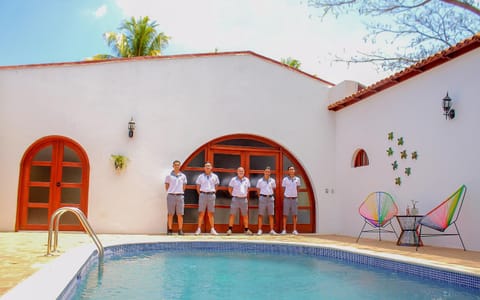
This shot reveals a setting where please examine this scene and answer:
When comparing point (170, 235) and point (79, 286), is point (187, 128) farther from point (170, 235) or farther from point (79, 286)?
point (79, 286)

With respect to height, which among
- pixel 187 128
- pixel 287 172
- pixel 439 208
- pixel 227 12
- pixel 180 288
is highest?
pixel 227 12

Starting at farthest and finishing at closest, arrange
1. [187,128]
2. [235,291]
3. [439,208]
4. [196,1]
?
[196,1] < [187,128] < [439,208] < [235,291]

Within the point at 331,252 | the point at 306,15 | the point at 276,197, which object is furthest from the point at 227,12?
the point at 331,252

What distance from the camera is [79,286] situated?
4141 mm

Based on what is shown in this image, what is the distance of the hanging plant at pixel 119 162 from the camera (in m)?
9.11

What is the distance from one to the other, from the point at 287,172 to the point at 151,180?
3.00 m

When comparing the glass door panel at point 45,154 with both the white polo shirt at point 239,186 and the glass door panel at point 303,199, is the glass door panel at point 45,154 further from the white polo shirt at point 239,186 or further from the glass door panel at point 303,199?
the glass door panel at point 303,199

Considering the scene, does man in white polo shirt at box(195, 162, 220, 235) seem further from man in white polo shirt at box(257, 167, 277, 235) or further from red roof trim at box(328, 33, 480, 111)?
red roof trim at box(328, 33, 480, 111)

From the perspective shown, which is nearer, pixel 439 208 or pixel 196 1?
pixel 439 208

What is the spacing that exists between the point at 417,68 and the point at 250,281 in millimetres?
4751

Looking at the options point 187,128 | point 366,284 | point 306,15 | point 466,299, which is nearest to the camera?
point 466,299

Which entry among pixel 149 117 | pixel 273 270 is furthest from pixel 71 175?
pixel 273 270

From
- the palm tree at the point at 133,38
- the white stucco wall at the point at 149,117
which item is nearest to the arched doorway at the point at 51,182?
the white stucco wall at the point at 149,117

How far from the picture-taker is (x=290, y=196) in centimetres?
962
